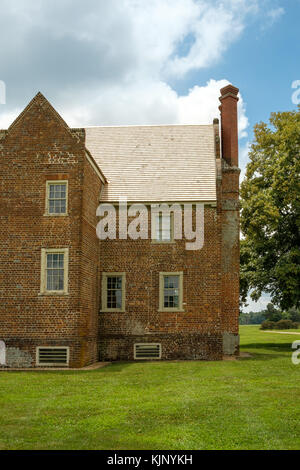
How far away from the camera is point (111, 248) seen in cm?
2398

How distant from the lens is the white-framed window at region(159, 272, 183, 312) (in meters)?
23.3

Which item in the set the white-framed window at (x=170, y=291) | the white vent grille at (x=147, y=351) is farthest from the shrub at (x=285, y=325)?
the white vent grille at (x=147, y=351)

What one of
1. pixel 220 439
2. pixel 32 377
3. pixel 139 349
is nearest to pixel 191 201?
pixel 139 349

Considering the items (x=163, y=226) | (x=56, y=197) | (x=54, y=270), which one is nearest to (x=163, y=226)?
(x=163, y=226)

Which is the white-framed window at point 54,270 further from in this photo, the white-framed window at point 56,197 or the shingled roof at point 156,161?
the shingled roof at point 156,161

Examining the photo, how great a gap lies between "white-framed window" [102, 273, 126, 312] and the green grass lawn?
532 centimetres

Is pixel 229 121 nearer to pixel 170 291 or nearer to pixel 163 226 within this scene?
pixel 163 226

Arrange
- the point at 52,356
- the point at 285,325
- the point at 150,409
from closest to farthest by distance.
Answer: the point at 150,409
the point at 52,356
the point at 285,325

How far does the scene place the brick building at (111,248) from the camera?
66.9ft

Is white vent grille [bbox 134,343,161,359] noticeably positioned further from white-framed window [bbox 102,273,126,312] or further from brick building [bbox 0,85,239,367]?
white-framed window [bbox 102,273,126,312]

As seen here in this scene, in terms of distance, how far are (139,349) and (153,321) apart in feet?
4.45

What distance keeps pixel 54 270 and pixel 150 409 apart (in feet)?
34.2

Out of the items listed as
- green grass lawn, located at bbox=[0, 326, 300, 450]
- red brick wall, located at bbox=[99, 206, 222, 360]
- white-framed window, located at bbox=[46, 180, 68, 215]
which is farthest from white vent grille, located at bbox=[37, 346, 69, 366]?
white-framed window, located at bbox=[46, 180, 68, 215]

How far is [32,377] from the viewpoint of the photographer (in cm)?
1698
